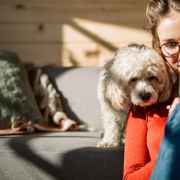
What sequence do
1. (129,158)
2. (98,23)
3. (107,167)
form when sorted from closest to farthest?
1. (129,158)
2. (107,167)
3. (98,23)

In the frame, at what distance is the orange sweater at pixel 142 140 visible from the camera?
97 cm

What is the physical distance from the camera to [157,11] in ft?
4.21

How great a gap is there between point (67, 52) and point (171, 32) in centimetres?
172

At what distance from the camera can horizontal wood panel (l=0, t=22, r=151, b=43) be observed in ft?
8.76

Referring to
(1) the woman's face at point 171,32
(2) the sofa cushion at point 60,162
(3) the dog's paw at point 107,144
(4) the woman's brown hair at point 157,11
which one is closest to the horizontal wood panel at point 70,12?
(4) the woman's brown hair at point 157,11

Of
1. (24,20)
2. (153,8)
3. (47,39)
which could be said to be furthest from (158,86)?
(24,20)

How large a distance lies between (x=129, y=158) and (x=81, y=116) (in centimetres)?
112

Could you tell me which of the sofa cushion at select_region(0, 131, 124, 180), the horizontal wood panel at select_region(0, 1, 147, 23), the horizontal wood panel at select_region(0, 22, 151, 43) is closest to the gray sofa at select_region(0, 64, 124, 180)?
the sofa cushion at select_region(0, 131, 124, 180)

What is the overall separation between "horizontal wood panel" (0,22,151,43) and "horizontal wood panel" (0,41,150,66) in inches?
2.3

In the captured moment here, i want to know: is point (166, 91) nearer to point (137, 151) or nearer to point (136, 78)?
point (136, 78)

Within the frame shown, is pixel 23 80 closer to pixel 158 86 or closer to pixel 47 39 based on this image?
pixel 47 39

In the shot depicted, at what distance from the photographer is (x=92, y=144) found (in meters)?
1.50

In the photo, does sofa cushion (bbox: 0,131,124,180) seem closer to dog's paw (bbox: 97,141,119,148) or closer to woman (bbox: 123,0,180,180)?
dog's paw (bbox: 97,141,119,148)

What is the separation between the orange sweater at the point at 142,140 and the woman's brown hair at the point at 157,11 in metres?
0.49
